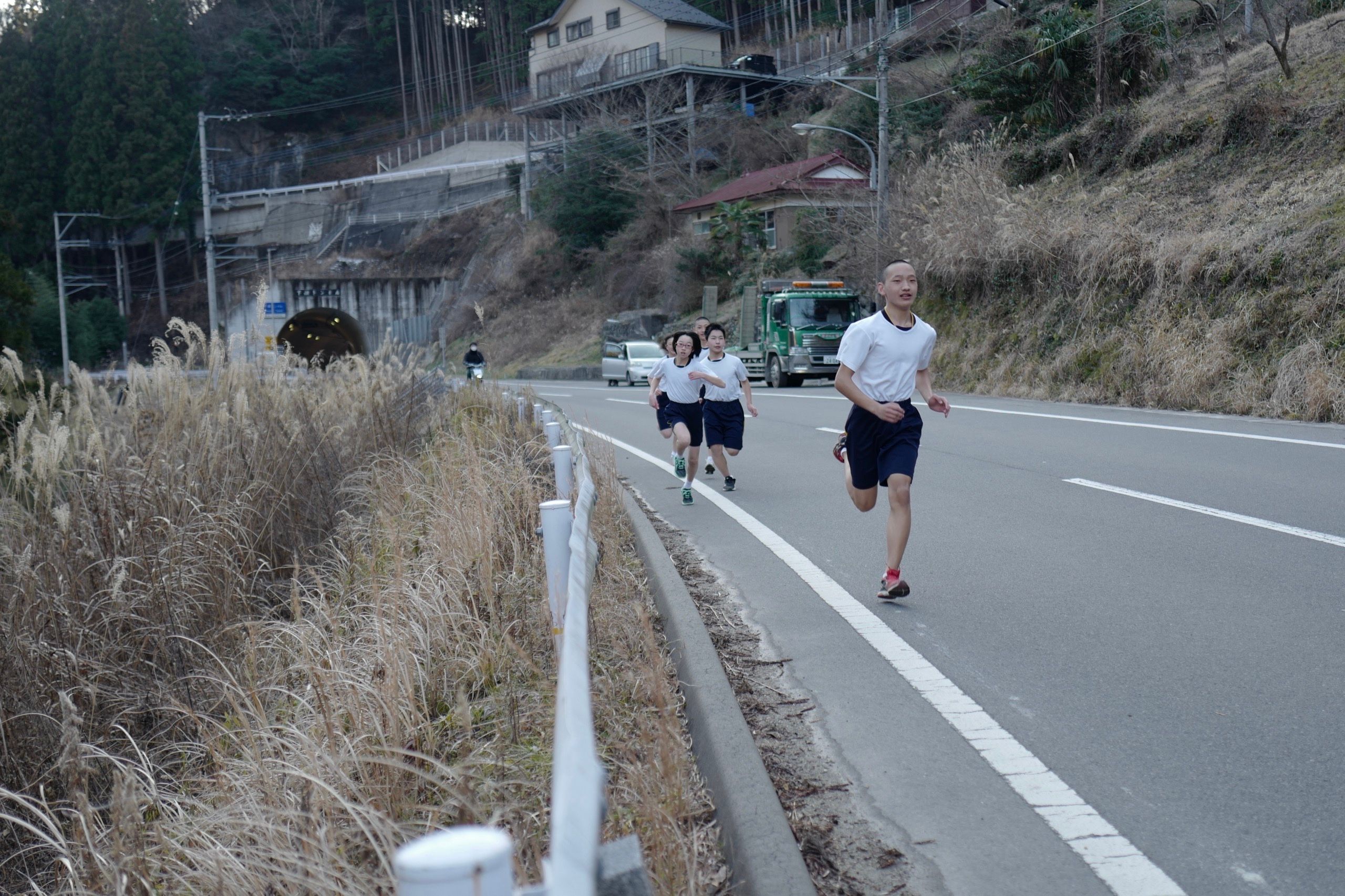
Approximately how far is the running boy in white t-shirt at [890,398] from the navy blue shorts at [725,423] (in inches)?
160

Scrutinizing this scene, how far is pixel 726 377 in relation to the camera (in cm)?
1064

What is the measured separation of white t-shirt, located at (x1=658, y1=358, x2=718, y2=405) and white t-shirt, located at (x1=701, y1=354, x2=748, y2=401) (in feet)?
0.15

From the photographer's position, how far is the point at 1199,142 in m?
23.6

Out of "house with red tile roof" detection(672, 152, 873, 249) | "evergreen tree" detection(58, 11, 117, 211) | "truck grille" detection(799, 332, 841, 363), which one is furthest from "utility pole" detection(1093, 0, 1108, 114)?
"evergreen tree" detection(58, 11, 117, 211)

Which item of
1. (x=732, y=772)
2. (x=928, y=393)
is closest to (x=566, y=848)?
(x=732, y=772)

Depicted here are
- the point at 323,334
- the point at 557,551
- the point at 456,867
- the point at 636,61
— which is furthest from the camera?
the point at 636,61

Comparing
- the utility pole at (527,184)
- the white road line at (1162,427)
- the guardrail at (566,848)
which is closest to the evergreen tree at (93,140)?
the utility pole at (527,184)

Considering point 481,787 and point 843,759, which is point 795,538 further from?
point 481,787

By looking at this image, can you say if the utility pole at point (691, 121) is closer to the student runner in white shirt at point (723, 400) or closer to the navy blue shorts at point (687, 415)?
the student runner in white shirt at point (723, 400)

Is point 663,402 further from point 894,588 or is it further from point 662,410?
Result: point 894,588

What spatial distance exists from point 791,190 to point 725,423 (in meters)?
34.7

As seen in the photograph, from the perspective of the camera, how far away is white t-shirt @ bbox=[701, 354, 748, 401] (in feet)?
35.0

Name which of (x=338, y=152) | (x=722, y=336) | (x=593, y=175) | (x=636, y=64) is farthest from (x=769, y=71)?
(x=722, y=336)

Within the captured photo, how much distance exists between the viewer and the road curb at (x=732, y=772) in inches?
123
